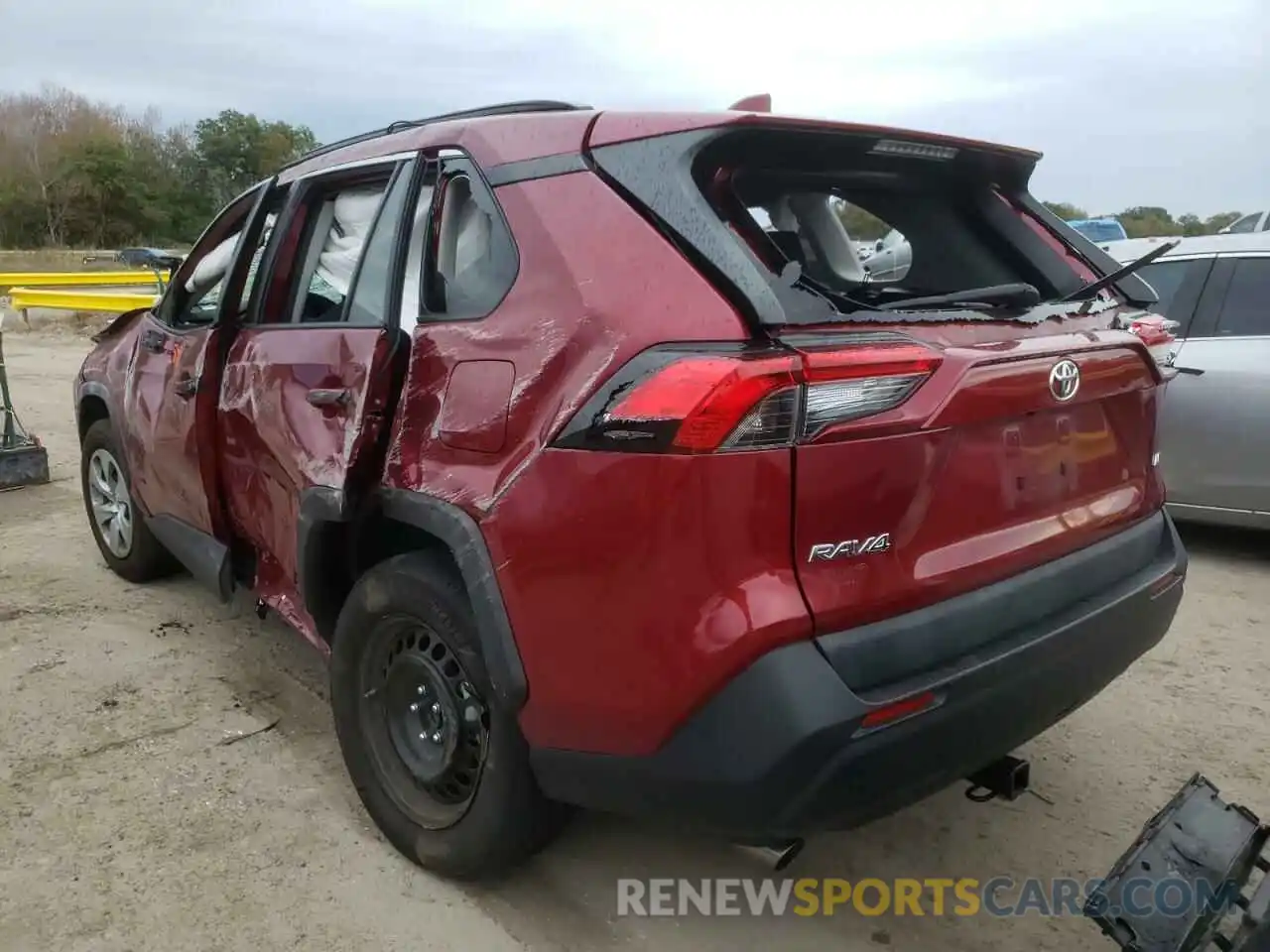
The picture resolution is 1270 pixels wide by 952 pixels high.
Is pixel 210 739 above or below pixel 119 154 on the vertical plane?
below

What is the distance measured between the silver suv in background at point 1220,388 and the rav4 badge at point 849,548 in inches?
152

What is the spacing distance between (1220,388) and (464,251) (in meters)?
4.42

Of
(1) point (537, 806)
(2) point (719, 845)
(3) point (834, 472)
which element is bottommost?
(2) point (719, 845)

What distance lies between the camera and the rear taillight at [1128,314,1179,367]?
274 cm

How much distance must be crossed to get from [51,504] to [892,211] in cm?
569

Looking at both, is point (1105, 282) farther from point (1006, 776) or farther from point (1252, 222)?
point (1252, 222)

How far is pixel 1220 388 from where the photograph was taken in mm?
5289

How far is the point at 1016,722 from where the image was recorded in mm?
2184

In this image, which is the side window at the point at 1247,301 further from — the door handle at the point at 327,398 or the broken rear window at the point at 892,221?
the door handle at the point at 327,398

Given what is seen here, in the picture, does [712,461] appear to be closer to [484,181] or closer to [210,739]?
[484,181]

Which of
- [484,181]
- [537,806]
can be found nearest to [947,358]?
[484,181]
